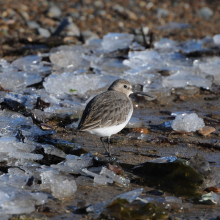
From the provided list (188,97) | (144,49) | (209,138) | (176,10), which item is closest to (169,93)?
(188,97)

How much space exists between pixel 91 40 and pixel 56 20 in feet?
6.24

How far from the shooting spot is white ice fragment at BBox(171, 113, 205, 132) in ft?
17.6

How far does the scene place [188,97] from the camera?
6848mm

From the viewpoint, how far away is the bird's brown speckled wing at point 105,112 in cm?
460

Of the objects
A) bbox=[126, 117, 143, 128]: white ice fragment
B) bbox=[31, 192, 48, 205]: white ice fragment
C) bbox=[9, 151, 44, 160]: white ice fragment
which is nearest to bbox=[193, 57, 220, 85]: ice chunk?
Result: bbox=[126, 117, 143, 128]: white ice fragment

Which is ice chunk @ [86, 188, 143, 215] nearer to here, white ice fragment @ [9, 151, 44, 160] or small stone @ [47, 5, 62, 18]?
white ice fragment @ [9, 151, 44, 160]

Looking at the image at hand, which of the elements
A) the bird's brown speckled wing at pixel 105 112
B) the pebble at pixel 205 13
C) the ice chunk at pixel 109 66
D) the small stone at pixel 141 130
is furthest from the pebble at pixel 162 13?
the bird's brown speckled wing at pixel 105 112

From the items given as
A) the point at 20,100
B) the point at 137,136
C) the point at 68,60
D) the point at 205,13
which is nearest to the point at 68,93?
the point at 20,100

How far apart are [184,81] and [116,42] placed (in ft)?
7.96

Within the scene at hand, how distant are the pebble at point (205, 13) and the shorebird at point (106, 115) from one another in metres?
7.71

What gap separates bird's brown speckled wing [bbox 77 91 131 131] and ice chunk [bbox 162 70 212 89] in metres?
2.04

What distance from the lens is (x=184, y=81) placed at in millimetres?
7070

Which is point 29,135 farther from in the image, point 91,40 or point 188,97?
point 91,40

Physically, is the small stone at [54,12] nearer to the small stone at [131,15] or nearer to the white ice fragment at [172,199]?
the small stone at [131,15]
